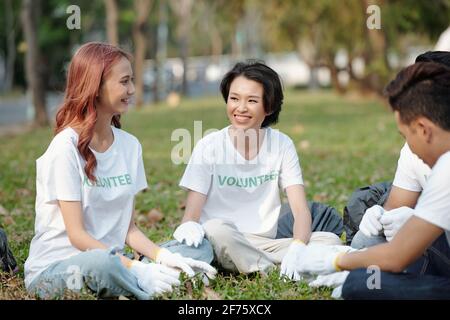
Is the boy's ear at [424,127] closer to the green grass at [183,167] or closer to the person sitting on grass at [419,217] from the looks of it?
the person sitting on grass at [419,217]

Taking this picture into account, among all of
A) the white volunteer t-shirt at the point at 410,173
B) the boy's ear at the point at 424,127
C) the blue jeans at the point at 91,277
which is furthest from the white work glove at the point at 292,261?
the boy's ear at the point at 424,127

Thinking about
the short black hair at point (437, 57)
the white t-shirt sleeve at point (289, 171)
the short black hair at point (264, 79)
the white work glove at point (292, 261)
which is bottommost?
the white work glove at point (292, 261)

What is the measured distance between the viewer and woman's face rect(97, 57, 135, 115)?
139 inches

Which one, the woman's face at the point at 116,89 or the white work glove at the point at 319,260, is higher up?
the woman's face at the point at 116,89

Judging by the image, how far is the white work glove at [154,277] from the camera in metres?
3.32

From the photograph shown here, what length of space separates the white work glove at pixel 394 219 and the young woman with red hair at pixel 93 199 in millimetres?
799

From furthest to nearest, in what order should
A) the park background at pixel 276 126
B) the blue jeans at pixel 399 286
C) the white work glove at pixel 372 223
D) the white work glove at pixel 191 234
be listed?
the park background at pixel 276 126
the white work glove at pixel 191 234
the white work glove at pixel 372 223
the blue jeans at pixel 399 286

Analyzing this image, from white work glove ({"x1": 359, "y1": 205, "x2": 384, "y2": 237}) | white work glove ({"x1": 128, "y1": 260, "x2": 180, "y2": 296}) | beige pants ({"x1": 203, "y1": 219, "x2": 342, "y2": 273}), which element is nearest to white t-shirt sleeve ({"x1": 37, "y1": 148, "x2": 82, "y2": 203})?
white work glove ({"x1": 128, "y1": 260, "x2": 180, "y2": 296})

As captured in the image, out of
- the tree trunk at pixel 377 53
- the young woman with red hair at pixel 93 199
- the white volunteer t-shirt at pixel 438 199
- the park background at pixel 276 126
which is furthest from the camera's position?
the tree trunk at pixel 377 53

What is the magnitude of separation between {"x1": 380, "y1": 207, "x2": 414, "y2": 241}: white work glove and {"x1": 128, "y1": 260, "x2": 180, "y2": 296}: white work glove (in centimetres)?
93

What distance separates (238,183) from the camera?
13.3 ft

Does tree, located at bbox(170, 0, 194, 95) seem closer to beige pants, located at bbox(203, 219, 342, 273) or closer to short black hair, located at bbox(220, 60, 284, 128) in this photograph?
short black hair, located at bbox(220, 60, 284, 128)

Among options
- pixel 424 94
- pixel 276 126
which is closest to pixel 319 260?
pixel 424 94
